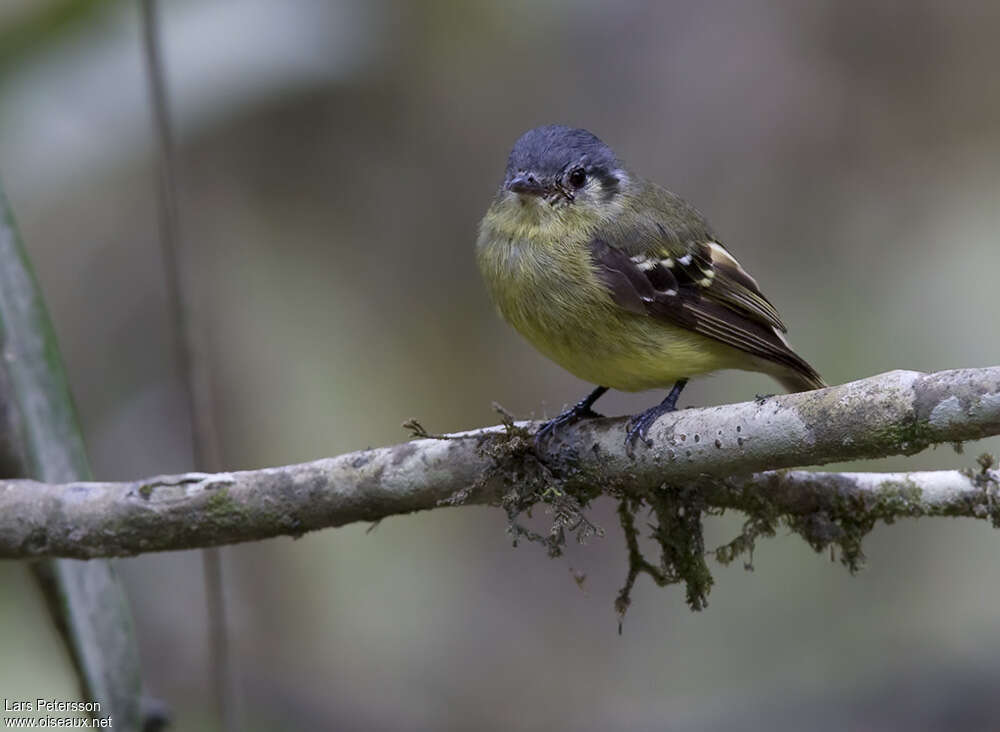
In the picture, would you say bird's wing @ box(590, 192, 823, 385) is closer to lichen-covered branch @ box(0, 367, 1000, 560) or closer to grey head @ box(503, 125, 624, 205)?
grey head @ box(503, 125, 624, 205)

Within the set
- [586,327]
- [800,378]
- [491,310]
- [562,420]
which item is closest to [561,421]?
[562,420]

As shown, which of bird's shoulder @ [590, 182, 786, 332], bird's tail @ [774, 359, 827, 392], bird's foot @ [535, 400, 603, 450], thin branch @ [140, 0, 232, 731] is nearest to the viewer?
bird's foot @ [535, 400, 603, 450]

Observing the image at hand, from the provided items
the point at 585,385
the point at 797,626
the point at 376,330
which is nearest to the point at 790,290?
the point at 585,385

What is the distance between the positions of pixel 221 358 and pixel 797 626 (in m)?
3.34

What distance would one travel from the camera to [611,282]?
3461mm

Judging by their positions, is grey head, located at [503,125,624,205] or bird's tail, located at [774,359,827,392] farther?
grey head, located at [503,125,624,205]

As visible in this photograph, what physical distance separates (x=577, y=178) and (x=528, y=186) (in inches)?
7.5

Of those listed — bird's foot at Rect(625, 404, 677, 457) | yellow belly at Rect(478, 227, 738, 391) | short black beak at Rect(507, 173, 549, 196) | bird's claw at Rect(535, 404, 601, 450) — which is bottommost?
A: bird's foot at Rect(625, 404, 677, 457)

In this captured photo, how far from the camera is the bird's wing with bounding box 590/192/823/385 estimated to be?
3482 mm

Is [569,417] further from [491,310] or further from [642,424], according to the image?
[491,310]

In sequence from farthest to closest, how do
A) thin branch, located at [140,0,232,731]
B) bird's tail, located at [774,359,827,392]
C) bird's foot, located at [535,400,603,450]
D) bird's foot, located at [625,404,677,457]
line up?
bird's tail, located at [774,359,827,392] → thin branch, located at [140,0,232,731] → bird's foot, located at [535,400,603,450] → bird's foot, located at [625,404,677,457]

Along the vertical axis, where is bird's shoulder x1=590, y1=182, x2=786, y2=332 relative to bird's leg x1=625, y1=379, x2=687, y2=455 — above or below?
above

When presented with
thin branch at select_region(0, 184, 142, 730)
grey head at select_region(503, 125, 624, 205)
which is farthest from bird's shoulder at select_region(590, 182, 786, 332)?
thin branch at select_region(0, 184, 142, 730)

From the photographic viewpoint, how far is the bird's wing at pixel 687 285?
3.48m
